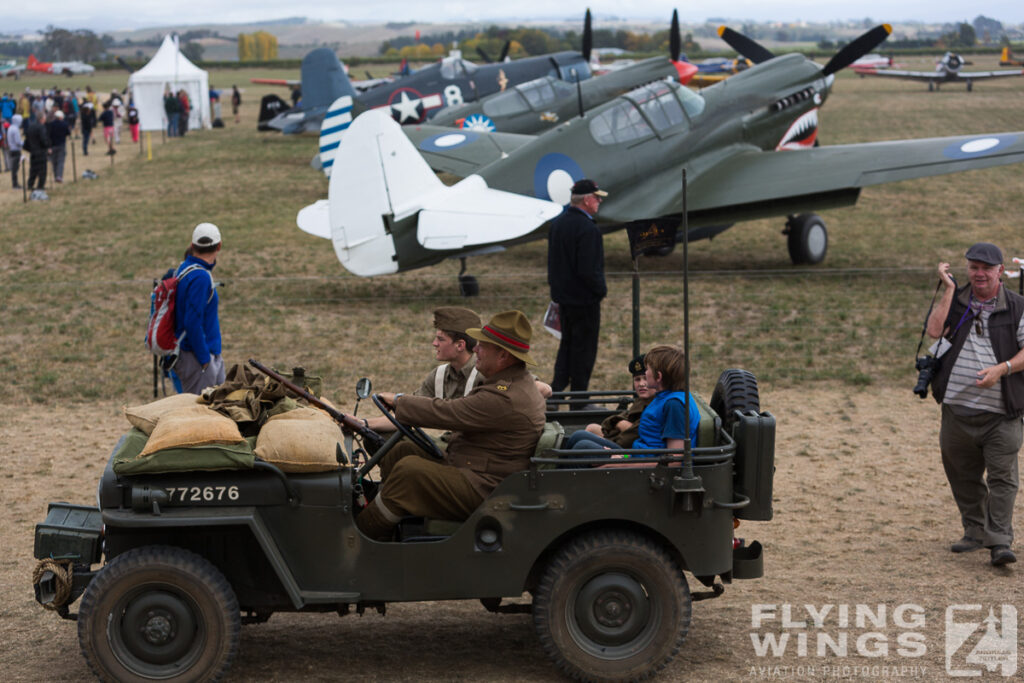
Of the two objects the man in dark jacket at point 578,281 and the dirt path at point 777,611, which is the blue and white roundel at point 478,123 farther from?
the dirt path at point 777,611

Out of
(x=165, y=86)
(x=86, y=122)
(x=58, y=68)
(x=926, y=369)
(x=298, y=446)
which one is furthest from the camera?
(x=58, y=68)

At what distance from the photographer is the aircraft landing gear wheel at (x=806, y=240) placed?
15703 millimetres

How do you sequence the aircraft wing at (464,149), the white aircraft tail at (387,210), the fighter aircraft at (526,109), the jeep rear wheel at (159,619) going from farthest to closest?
the fighter aircraft at (526,109), the aircraft wing at (464,149), the white aircraft tail at (387,210), the jeep rear wheel at (159,619)

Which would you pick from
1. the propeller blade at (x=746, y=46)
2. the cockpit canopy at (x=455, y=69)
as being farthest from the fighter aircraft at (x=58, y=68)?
the propeller blade at (x=746, y=46)

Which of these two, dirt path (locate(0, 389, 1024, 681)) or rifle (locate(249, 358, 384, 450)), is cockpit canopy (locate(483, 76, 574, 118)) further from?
rifle (locate(249, 358, 384, 450))

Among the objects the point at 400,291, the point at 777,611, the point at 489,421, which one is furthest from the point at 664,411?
the point at 400,291

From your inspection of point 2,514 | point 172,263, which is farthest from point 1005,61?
point 2,514

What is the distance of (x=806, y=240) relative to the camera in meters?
15.7

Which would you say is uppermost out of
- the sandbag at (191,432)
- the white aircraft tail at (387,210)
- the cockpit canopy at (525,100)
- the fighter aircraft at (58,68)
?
the fighter aircraft at (58,68)

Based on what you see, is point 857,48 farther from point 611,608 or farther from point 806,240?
→ point 611,608

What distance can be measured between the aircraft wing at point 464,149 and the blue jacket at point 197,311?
10.6 metres

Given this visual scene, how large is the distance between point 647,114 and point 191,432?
1120 centimetres

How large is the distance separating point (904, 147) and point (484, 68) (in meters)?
16.1

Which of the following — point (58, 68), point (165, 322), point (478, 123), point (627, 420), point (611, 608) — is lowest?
point (611, 608)
